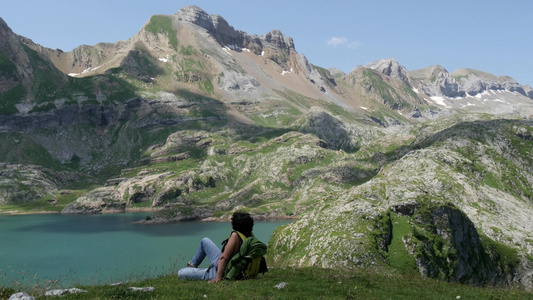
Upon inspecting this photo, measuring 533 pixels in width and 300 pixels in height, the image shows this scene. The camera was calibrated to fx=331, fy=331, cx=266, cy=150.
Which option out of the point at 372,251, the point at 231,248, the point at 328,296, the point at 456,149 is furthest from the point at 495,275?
the point at 231,248

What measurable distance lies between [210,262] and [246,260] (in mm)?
2201

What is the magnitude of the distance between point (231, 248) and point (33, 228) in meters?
207

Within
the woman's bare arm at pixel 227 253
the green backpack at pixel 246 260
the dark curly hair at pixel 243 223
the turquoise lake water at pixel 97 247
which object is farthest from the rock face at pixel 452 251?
the turquoise lake water at pixel 97 247

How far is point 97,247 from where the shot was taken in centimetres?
13262

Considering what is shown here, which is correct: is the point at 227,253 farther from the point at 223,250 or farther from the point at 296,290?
the point at 296,290

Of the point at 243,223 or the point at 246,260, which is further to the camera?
the point at 246,260

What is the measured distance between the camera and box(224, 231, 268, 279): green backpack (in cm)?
1662

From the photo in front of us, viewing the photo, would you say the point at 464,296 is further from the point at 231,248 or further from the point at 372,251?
the point at 372,251

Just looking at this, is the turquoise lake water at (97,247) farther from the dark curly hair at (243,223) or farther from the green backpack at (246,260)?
the dark curly hair at (243,223)

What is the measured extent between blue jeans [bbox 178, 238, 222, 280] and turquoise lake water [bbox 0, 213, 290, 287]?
189 ft

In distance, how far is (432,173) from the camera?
292ft

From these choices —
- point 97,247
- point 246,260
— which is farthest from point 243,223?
point 97,247

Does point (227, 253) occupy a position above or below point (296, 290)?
above

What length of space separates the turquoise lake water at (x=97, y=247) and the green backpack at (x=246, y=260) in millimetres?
59854
